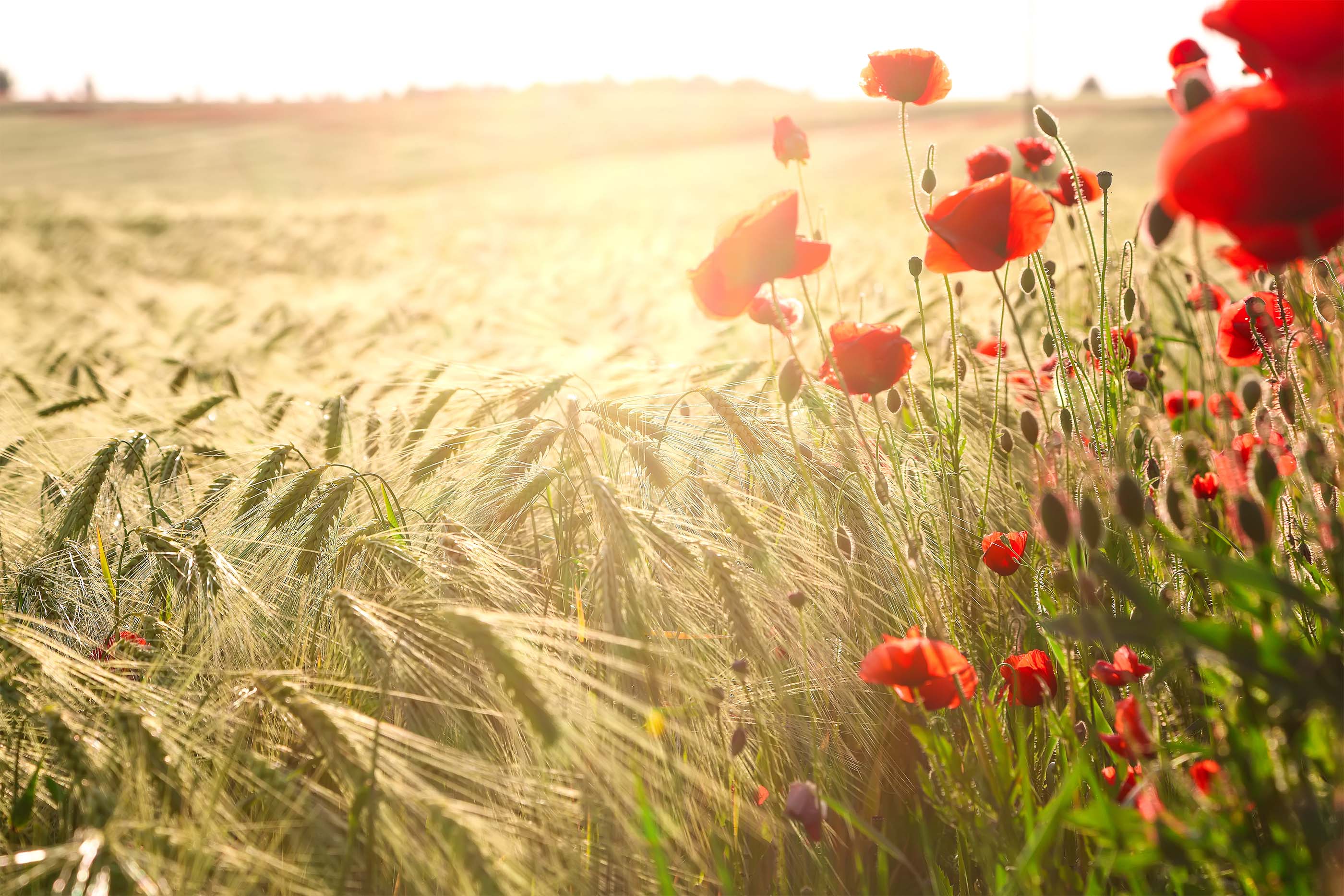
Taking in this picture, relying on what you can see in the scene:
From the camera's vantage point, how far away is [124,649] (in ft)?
4.17

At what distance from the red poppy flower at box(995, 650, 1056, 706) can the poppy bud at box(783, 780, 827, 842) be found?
0.91 ft

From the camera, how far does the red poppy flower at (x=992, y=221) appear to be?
1025 millimetres

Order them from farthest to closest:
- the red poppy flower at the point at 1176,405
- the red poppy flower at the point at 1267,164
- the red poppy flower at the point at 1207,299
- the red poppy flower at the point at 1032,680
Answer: the red poppy flower at the point at 1176,405
the red poppy flower at the point at 1207,299
the red poppy flower at the point at 1032,680
the red poppy flower at the point at 1267,164

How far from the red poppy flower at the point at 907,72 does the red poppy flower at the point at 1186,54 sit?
297 mm

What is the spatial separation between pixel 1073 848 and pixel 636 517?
657 mm

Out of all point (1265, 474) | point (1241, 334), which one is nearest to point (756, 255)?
point (1265, 474)

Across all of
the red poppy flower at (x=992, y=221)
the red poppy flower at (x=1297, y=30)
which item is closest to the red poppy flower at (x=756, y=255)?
the red poppy flower at (x=992, y=221)

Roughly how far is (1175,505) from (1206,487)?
477 mm

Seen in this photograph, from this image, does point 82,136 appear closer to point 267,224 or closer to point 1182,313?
point 267,224

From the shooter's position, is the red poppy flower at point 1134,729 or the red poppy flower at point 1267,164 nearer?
the red poppy flower at point 1267,164

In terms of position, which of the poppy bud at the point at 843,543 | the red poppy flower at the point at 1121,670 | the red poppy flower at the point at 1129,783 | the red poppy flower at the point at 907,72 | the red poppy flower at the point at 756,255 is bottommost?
the red poppy flower at the point at 1129,783

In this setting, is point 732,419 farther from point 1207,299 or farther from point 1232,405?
point 1232,405

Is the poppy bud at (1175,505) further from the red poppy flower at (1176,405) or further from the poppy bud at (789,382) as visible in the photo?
the red poppy flower at (1176,405)

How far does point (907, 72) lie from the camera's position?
1.27 metres
